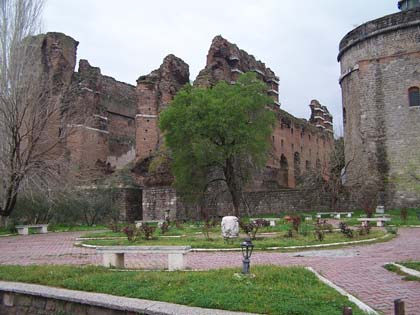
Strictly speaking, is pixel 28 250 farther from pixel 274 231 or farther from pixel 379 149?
pixel 379 149

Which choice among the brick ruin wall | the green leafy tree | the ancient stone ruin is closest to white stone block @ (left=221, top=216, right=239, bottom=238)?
the green leafy tree

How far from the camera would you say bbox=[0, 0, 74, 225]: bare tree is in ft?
62.4

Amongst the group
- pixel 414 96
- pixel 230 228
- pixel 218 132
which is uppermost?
pixel 414 96

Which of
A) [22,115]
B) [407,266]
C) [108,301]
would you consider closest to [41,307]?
[108,301]

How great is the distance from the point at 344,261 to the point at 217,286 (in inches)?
147

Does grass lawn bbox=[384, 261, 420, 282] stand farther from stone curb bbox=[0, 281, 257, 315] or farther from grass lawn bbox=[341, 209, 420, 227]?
grass lawn bbox=[341, 209, 420, 227]

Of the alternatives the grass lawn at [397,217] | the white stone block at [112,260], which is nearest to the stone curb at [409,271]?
the white stone block at [112,260]

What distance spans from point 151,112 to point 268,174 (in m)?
9.13

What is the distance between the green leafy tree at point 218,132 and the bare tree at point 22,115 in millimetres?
5951

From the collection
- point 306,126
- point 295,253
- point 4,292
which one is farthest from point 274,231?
point 306,126

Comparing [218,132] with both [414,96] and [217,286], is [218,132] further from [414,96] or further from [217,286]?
[217,286]

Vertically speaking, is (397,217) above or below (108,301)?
above

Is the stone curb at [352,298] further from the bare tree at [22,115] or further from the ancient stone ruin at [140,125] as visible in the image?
the ancient stone ruin at [140,125]

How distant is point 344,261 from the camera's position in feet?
29.8
